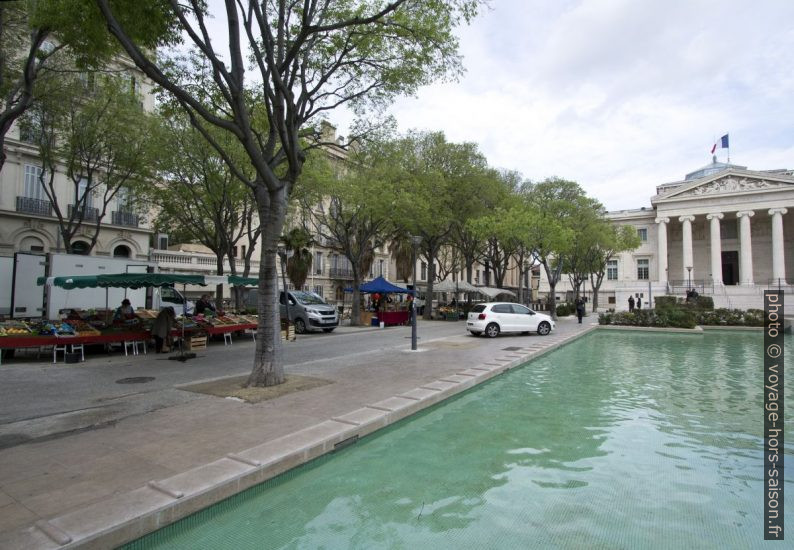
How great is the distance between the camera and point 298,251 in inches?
1030

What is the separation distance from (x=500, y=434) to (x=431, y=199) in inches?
809

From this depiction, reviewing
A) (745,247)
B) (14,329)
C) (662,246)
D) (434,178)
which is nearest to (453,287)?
(434,178)

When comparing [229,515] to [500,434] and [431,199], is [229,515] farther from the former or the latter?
[431,199]

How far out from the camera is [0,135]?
1190cm

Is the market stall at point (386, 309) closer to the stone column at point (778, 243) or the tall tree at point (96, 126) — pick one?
the tall tree at point (96, 126)

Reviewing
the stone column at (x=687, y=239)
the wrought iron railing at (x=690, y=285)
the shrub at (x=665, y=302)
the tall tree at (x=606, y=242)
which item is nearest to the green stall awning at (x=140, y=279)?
the shrub at (x=665, y=302)

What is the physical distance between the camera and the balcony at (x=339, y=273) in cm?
4469

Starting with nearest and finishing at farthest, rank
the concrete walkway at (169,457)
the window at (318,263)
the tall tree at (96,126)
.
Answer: the concrete walkway at (169,457)
the tall tree at (96,126)
the window at (318,263)

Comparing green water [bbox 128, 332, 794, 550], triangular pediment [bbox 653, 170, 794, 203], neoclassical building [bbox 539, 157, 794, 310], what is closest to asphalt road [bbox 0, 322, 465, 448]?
green water [bbox 128, 332, 794, 550]

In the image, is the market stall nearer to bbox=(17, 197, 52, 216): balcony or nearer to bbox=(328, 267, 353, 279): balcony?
bbox=(17, 197, 52, 216): balcony

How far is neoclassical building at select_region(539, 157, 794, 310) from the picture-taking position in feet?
157

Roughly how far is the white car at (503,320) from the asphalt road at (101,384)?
191 inches

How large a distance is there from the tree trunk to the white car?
1143 cm

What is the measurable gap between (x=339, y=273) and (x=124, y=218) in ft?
68.9
